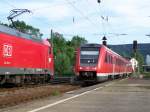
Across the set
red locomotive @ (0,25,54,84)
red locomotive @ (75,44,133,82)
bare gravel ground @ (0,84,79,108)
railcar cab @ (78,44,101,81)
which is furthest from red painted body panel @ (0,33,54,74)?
railcar cab @ (78,44,101,81)

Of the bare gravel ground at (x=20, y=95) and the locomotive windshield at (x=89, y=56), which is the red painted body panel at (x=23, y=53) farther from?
the locomotive windshield at (x=89, y=56)

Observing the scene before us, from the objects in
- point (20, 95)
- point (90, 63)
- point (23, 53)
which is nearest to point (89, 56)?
point (90, 63)

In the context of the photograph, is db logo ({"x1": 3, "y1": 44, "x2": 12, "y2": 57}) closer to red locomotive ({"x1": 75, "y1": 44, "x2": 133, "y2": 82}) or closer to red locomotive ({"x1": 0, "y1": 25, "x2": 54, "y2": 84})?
red locomotive ({"x1": 0, "y1": 25, "x2": 54, "y2": 84})

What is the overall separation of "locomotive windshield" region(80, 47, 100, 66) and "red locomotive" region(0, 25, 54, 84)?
2.99 m

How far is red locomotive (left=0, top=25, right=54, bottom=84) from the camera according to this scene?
29062 mm

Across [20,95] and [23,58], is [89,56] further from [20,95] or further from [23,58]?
[20,95]

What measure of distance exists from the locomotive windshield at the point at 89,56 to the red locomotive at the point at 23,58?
299 centimetres

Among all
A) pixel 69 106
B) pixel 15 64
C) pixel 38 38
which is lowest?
pixel 69 106

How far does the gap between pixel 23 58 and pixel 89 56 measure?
7.35 m

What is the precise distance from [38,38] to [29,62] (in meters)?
3.57

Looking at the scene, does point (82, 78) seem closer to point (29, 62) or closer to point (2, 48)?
point (29, 62)

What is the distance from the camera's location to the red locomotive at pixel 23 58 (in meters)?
29.1

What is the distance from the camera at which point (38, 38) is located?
37.9 m

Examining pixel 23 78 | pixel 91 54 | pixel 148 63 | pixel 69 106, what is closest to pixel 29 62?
pixel 23 78
